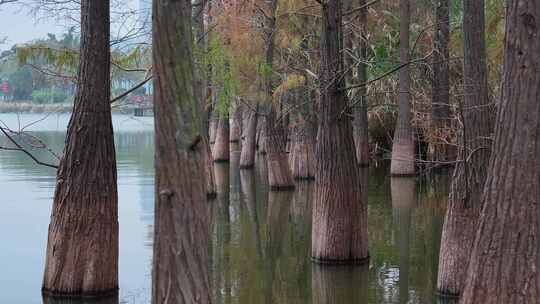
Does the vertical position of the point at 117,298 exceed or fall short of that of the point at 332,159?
it falls short

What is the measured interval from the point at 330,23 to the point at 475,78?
2881 mm

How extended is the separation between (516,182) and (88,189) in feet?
21.1

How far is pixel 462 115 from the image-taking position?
11.5 meters

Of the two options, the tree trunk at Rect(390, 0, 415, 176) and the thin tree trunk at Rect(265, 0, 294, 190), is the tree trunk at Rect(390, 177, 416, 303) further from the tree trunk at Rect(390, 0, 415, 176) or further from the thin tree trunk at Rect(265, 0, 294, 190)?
the thin tree trunk at Rect(265, 0, 294, 190)

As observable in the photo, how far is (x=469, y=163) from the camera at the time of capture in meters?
11.4

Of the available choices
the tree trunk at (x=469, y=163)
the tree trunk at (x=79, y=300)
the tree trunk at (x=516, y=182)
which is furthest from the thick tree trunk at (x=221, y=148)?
the tree trunk at (x=516, y=182)

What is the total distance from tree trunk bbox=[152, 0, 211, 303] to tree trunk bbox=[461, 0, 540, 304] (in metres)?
2.68

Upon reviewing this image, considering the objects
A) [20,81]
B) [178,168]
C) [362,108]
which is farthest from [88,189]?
[20,81]

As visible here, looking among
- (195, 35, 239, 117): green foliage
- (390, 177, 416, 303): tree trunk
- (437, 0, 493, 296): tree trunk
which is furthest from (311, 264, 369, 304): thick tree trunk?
(195, 35, 239, 117): green foliage

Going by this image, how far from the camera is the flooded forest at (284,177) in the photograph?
22.6ft

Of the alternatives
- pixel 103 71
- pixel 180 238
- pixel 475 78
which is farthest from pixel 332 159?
pixel 180 238

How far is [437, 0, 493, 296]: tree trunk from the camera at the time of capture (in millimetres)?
11359

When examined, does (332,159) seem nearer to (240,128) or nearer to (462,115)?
(462,115)

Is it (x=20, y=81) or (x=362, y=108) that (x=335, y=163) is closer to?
(x=362, y=108)
